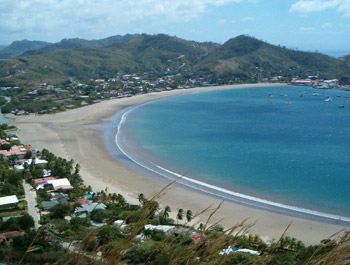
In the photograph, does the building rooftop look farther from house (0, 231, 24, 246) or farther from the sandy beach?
the sandy beach

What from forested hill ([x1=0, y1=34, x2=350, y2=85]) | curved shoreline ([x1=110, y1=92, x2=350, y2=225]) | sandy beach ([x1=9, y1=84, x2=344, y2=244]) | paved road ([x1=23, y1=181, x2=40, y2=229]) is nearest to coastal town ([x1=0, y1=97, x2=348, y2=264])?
paved road ([x1=23, y1=181, x2=40, y2=229])

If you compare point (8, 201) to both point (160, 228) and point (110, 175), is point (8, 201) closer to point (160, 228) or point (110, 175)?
point (110, 175)

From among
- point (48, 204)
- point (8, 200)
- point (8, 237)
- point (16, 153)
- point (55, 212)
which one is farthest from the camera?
point (16, 153)

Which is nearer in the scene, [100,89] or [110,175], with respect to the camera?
[110,175]

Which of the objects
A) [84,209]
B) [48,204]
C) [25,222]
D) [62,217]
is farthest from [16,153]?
[25,222]

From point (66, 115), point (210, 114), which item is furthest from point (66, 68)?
point (210, 114)

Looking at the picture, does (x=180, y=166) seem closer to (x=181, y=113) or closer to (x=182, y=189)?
(x=182, y=189)

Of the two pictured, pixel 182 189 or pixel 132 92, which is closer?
pixel 182 189
